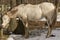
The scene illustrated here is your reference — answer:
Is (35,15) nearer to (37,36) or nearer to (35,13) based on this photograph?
(35,13)

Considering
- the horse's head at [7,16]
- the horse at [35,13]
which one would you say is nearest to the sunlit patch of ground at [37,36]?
the horse at [35,13]

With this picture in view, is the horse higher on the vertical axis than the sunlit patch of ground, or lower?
higher

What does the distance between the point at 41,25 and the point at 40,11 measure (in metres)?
0.61

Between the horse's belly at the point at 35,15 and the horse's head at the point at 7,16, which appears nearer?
the horse's head at the point at 7,16

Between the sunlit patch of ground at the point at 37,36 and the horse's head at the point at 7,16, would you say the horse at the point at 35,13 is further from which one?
the sunlit patch of ground at the point at 37,36

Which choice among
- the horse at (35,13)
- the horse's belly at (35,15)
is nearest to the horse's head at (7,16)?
the horse at (35,13)

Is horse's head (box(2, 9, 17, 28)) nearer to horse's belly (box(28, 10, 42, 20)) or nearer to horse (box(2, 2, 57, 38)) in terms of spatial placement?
horse (box(2, 2, 57, 38))

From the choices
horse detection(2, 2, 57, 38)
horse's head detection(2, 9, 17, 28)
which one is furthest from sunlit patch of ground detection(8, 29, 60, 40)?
horse's head detection(2, 9, 17, 28)

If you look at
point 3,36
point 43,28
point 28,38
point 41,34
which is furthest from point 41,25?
point 3,36

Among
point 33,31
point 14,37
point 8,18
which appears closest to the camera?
point 8,18

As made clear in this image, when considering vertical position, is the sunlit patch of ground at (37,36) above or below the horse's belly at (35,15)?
below

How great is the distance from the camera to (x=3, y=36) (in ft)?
12.0

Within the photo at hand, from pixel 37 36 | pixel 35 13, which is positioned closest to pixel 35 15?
pixel 35 13

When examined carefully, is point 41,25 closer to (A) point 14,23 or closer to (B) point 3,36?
(A) point 14,23
